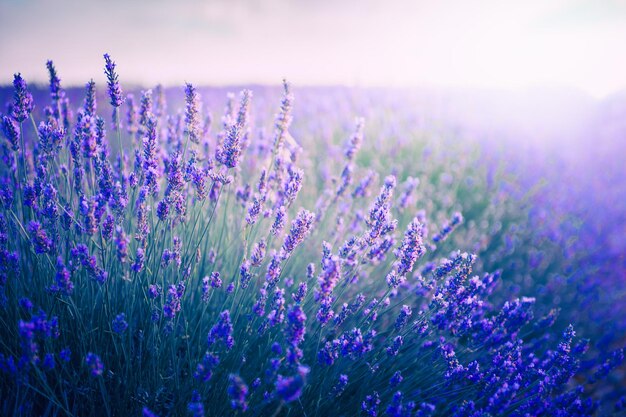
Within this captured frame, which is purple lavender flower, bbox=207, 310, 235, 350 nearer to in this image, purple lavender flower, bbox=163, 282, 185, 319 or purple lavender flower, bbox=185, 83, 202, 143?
purple lavender flower, bbox=163, 282, 185, 319

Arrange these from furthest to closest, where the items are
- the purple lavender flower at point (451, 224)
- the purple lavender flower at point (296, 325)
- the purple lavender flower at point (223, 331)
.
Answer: the purple lavender flower at point (451, 224) < the purple lavender flower at point (223, 331) < the purple lavender flower at point (296, 325)

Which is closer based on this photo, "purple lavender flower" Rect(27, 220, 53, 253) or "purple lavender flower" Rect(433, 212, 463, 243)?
"purple lavender flower" Rect(27, 220, 53, 253)

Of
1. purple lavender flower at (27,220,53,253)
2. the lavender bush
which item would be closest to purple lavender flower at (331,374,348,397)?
the lavender bush

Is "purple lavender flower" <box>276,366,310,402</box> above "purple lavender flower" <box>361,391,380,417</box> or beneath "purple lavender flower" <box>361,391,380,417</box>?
above

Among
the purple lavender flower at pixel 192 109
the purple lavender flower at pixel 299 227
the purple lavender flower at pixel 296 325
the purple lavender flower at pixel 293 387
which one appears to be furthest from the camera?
the purple lavender flower at pixel 192 109

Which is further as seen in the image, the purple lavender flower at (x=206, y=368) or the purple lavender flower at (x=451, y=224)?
the purple lavender flower at (x=451, y=224)

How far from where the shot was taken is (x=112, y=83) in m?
1.78

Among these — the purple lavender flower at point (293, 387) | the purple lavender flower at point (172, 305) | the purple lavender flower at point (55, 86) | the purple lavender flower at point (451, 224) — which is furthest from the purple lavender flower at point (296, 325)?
the purple lavender flower at point (55, 86)

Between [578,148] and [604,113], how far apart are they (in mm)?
2770

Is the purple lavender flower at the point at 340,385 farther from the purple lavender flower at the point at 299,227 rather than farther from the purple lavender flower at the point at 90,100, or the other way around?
the purple lavender flower at the point at 90,100

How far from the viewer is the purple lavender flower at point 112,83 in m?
1.70

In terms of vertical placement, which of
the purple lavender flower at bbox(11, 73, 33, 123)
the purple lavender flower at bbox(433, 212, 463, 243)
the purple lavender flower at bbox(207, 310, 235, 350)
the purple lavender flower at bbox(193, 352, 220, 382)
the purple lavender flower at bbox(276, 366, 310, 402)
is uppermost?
the purple lavender flower at bbox(11, 73, 33, 123)

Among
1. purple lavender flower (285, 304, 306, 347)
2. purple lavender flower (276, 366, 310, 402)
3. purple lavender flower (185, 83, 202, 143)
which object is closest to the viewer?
purple lavender flower (276, 366, 310, 402)

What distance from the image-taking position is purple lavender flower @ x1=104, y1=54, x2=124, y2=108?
1695 mm
